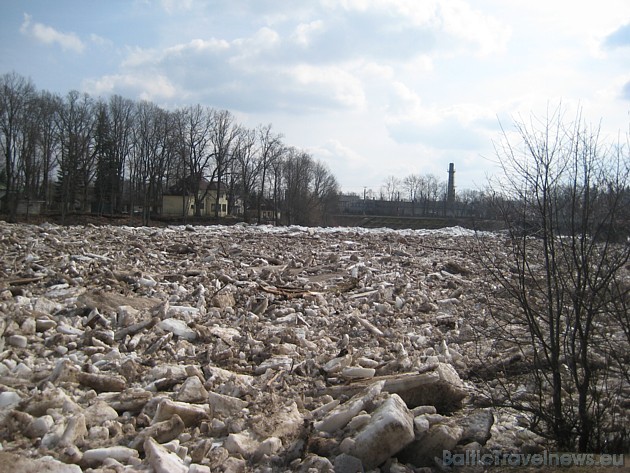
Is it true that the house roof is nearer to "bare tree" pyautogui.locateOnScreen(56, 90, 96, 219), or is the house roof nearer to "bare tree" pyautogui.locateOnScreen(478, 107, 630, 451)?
"bare tree" pyautogui.locateOnScreen(56, 90, 96, 219)

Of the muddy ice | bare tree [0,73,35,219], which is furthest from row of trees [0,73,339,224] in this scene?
the muddy ice

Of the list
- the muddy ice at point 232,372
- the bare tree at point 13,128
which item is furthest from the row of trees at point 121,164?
the muddy ice at point 232,372

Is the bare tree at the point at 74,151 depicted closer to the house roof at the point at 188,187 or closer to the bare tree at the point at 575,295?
the house roof at the point at 188,187

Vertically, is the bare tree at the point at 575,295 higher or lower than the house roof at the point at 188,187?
lower

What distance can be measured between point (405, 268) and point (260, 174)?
44.2 metres

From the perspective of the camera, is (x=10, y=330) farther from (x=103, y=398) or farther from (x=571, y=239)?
(x=571, y=239)

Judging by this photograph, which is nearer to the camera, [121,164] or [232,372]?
[232,372]

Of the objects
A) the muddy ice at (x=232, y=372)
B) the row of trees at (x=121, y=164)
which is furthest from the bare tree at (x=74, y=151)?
the muddy ice at (x=232, y=372)

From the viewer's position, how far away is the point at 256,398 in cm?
428

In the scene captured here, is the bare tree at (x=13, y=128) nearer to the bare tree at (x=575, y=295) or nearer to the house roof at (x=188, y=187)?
the house roof at (x=188, y=187)

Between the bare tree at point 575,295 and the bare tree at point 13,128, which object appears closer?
the bare tree at point 575,295

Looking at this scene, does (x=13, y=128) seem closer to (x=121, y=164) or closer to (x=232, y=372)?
(x=121, y=164)

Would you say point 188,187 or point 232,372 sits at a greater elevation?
point 188,187

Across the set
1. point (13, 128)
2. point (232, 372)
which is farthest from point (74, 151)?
point (232, 372)
